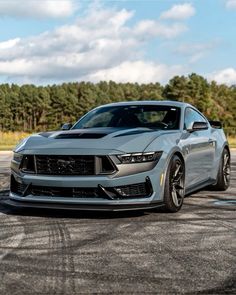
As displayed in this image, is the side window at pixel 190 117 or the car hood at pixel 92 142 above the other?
the side window at pixel 190 117

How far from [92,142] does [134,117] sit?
1.52 m

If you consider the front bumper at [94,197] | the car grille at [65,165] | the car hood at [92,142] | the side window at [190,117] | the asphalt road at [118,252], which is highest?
the side window at [190,117]

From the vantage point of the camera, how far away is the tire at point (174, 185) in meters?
6.11

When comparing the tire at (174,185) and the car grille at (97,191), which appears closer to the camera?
the car grille at (97,191)

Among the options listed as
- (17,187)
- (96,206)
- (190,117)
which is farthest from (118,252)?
(190,117)

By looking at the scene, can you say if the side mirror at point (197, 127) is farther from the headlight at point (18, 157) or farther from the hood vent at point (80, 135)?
the headlight at point (18, 157)

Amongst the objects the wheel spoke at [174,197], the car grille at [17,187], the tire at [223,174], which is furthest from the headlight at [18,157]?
the tire at [223,174]

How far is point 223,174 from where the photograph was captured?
8.61 meters

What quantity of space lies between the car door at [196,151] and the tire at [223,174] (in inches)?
21.7

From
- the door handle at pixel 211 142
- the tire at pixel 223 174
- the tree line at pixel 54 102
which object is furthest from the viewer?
the tree line at pixel 54 102

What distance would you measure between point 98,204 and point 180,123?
203cm

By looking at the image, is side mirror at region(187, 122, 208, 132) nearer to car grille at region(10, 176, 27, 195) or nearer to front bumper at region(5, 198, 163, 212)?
front bumper at region(5, 198, 163, 212)

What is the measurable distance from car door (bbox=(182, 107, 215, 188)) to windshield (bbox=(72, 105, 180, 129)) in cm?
24

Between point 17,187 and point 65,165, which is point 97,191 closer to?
point 65,165
